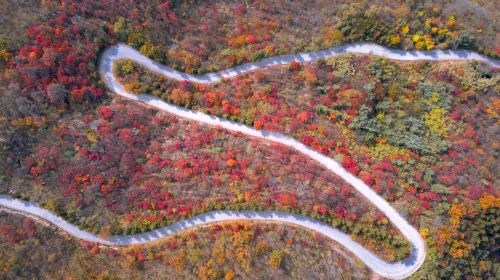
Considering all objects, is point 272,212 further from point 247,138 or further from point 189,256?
point 189,256

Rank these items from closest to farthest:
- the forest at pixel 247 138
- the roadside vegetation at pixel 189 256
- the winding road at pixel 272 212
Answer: the roadside vegetation at pixel 189 256
the forest at pixel 247 138
the winding road at pixel 272 212

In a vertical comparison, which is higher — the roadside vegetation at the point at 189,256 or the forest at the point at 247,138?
the forest at the point at 247,138

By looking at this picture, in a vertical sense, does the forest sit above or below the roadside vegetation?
above

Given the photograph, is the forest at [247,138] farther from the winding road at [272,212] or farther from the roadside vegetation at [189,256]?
the winding road at [272,212]

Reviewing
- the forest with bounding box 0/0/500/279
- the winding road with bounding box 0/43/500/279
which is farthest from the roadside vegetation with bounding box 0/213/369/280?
the winding road with bounding box 0/43/500/279

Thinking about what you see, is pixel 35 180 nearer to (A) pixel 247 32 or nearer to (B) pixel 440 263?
(A) pixel 247 32

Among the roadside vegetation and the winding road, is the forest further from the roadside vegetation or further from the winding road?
the winding road

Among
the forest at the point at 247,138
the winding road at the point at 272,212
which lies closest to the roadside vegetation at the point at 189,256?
the forest at the point at 247,138
